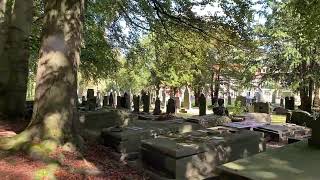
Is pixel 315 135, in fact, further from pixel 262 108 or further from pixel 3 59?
pixel 262 108

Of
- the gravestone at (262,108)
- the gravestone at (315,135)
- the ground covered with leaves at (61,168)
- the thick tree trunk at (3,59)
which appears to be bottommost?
the ground covered with leaves at (61,168)

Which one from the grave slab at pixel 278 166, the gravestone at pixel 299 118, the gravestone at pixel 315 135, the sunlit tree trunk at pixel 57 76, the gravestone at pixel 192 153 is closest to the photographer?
the grave slab at pixel 278 166

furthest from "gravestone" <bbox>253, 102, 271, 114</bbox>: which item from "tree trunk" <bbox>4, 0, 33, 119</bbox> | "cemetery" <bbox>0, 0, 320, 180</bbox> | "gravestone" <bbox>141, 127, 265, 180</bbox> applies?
"tree trunk" <bbox>4, 0, 33, 119</bbox>

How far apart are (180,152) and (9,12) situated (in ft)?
22.0

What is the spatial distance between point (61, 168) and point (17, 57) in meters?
5.07

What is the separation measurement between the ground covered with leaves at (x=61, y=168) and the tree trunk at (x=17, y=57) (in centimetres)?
364

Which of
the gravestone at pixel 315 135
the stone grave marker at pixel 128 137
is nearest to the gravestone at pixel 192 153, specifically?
the stone grave marker at pixel 128 137

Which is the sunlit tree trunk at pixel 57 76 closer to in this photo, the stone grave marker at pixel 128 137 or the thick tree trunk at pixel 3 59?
the stone grave marker at pixel 128 137

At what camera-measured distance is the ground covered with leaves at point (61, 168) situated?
532 centimetres

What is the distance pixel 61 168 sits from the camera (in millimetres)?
5617

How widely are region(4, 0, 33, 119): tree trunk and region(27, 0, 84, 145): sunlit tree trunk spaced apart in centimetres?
365

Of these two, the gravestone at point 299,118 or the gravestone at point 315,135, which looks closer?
the gravestone at point 315,135

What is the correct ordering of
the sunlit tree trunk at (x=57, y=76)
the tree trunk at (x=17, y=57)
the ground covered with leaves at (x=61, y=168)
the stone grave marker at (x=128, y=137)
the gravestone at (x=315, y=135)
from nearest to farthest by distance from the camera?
the gravestone at (x=315, y=135)
the ground covered with leaves at (x=61, y=168)
the sunlit tree trunk at (x=57, y=76)
the stone grave marker at (x=128, y=137)
the tree trunk at (x=17, y=57)

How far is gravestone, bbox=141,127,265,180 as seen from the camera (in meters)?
6.76
